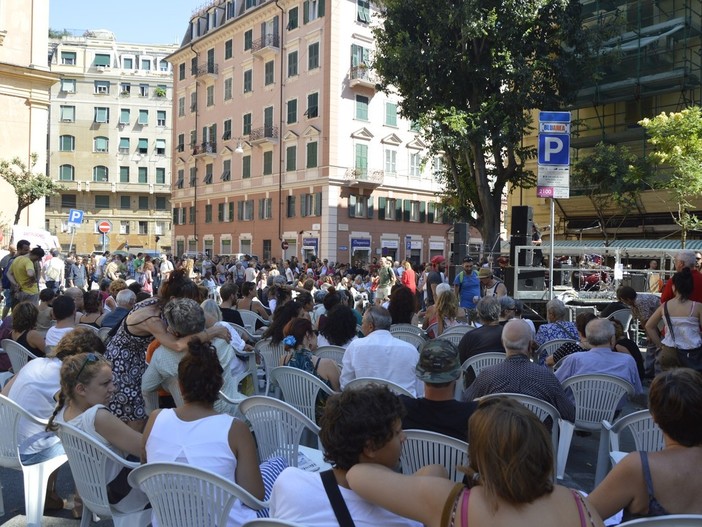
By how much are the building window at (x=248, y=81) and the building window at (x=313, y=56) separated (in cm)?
625

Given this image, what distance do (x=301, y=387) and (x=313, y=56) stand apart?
35.2 meters

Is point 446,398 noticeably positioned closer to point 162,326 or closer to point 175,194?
point 162,326

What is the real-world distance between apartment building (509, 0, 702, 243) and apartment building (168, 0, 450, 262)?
13469 millimetres

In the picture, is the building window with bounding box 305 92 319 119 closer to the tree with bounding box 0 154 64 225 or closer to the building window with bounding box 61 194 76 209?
the tree with bounding box 0 154 64 225

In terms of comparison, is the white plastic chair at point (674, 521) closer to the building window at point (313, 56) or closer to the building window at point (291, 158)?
the building window at point (313, 56)

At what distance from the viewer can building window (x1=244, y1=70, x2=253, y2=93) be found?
1684 inches

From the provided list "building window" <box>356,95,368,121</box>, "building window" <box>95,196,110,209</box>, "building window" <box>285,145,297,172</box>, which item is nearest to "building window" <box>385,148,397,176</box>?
"building window" <box>356,95,368,121</box>

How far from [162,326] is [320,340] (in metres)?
2.45

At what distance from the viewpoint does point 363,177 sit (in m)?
37.9

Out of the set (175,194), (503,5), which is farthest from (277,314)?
(175,194)

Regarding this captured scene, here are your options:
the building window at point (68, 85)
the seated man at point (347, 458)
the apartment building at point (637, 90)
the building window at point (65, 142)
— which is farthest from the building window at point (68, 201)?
the seated man at point (347, 458)

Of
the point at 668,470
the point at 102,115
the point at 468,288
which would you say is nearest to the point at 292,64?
the point at 468,288

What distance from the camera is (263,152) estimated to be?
42.0 metres

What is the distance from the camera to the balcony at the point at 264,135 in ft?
133
